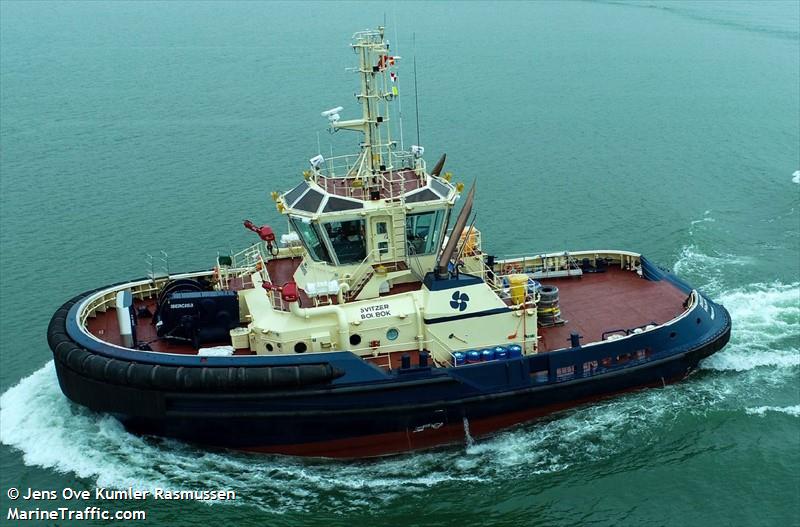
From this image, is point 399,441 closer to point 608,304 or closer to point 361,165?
point 361,165

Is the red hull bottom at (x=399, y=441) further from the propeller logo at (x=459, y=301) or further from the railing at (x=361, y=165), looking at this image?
the railing at (x=361, y=165)

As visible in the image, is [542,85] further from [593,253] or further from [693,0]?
[693,0]

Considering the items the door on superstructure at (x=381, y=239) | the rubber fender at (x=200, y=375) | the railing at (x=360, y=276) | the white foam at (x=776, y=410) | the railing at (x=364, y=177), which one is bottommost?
the white foam at (x=776, y=410)

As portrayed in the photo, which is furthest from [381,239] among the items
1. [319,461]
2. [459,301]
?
[319,461]

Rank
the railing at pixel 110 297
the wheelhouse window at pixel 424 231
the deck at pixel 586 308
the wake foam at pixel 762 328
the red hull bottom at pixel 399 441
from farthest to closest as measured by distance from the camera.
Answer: the wake foam at pixel 762 328 → the railing at pixel 110 297 → the deck at pixel 586 308 → the wheelhouse window at pixel 424 231 → the red hull bottom at pixel 399 441

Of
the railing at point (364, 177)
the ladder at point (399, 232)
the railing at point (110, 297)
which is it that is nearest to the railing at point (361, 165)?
the railing at point (364, 177)

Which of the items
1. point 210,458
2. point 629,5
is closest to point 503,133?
point 210,458

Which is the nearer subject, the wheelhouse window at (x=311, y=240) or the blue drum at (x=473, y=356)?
the blue drum at (x=473, y=356)
